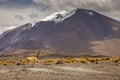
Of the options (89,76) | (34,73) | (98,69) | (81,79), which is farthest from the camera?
(98,69)

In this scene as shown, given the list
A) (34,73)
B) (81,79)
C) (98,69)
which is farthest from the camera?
(98,69)

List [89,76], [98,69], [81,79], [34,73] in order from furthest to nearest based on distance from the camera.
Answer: [98,69] < [34,73] < [89,76] < [81,79]

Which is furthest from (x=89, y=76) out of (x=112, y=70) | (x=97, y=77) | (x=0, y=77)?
(x=0, y=77)

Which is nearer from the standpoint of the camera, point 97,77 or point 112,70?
point 97,77

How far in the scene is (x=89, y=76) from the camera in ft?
97.0

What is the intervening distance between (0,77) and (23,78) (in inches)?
84.8

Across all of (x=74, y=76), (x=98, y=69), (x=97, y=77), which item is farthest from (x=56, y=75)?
(x=98, y=69)

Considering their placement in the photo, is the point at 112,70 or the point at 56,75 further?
the point at 112,70

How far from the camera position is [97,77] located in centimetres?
2883

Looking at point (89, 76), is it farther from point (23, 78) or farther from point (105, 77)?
point (23, 78)

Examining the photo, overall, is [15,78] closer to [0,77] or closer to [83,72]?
[0,77]

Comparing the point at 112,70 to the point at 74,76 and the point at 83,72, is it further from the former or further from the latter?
the point at 74,76

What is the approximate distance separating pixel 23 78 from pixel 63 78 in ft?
10.8

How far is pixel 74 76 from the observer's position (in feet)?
97.0
